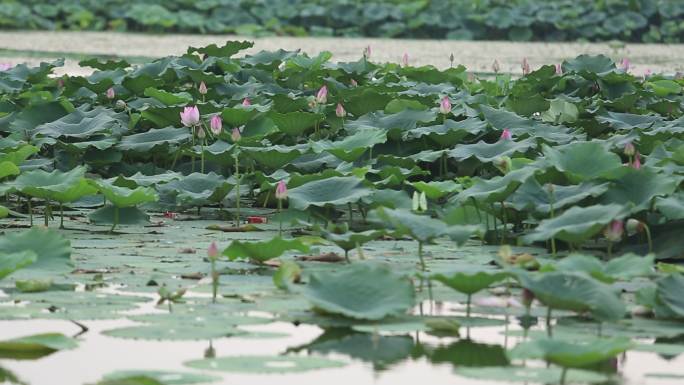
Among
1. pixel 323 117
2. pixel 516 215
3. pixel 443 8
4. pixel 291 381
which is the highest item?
pixel 443 8

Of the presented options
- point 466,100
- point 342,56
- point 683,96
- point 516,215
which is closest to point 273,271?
point 516,215

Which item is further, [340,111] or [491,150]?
[340,111]

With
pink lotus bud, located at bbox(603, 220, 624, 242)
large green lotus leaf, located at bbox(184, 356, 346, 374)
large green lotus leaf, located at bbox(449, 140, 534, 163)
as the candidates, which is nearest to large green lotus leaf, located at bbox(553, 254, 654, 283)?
pink lotus bud, located at bbox(603, 220, 624, 242)

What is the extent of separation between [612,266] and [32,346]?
3.85 feet

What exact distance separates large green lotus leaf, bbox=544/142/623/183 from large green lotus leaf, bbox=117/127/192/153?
1455mm

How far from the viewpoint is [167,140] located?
4.36 meters

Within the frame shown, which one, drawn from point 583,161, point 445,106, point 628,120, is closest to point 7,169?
point 445,106

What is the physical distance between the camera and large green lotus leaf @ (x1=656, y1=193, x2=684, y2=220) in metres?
3.12

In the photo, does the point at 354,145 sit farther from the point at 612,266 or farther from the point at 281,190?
the point at 612,266

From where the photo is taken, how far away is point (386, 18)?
14727 millimetres

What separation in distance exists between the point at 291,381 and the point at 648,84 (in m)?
3.91

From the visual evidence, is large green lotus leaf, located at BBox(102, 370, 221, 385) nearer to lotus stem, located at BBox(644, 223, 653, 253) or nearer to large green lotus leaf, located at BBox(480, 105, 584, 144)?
lotus stem, located at BBox(644, 223, 653, 253)

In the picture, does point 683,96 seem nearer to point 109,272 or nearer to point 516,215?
point 516,215

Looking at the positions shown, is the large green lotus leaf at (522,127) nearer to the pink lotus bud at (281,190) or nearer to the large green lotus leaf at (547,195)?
the large green lotus leaf at (547,195)
